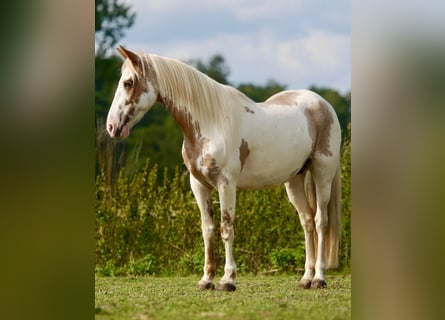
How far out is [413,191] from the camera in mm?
2842

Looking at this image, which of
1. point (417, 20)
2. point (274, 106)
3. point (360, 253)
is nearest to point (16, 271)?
point (360, 253)

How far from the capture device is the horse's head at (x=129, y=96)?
163 inches

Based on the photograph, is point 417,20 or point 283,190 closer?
point 417,20

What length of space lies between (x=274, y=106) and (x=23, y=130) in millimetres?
2347

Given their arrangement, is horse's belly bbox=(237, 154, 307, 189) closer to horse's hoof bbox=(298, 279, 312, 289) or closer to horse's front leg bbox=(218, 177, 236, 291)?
horse's front leg bbox=(218, 177, 236, 291)

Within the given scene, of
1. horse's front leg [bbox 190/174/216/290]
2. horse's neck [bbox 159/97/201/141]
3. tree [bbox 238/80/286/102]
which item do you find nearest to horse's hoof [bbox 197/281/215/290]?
horse's front leg [bbox 190/174/216/290]

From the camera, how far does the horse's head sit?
4141 mm

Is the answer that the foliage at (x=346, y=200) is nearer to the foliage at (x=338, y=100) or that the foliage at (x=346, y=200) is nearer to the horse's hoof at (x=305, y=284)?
the horse's hoof at (x=305, y=284)

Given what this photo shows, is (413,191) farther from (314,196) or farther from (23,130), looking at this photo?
(314,196)

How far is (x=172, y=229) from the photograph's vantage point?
20.4ft

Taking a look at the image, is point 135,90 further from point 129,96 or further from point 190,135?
point 190,135

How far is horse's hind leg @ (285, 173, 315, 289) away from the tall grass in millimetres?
1178

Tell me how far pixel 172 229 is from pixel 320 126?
2067 mm

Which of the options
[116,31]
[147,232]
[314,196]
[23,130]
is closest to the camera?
[23,130]
